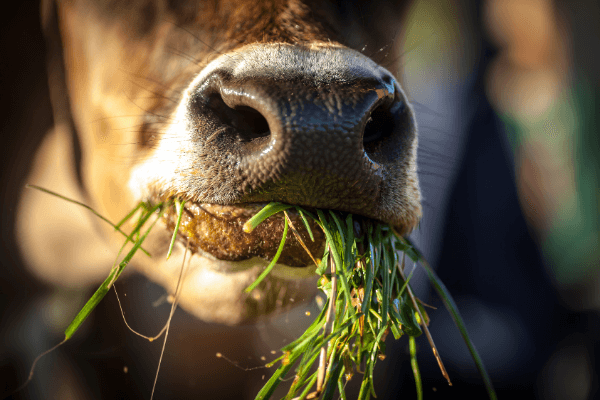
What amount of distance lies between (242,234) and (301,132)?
0.35 meters

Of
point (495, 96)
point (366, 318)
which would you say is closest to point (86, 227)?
point (366, 318)

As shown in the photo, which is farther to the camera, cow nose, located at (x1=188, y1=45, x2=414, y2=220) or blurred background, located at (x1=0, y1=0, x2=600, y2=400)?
blurred background, located at (x1=0, y1=0, x2=600, y2=400)

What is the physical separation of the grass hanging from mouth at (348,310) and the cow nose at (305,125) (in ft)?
0.31

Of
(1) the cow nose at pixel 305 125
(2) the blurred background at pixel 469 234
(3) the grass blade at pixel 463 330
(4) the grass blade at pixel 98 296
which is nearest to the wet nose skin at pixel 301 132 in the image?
(1) the cow nose at pixel 305 125

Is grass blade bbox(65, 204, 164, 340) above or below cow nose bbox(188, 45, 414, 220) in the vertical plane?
below

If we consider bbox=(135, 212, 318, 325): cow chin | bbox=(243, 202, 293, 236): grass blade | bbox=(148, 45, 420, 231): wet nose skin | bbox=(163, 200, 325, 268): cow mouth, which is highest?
bbox=(148, 45, 420, 231): wet nose skin

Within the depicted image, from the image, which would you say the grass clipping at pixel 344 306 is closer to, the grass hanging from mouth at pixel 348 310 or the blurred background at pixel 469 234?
the grass hanging from mouth at pixel 348 310

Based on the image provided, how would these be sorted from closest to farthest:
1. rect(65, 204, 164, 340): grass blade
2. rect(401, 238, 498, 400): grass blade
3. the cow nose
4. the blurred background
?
the cow nose → rect(65, 204, 164, 340): grass blade → rect(401, 238, 498, 400): grass blade → the blurred background

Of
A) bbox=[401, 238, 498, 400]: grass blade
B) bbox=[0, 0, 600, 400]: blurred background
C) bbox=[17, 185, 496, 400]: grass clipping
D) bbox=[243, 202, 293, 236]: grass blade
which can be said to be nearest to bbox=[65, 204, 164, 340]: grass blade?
bbox=[17, 185, 496, 400]: grass clipping

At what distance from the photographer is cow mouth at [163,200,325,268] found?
1.07m

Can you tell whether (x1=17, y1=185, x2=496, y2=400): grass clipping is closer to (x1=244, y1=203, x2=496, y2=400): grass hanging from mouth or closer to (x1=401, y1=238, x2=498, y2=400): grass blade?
(x1=244, y1=203, x2=496, y2=400): grass hanging from mouth

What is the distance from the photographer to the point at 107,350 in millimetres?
2434

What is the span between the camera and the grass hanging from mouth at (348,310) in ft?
3.25

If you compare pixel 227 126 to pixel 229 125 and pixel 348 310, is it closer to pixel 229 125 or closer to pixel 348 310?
pixel 229 125
